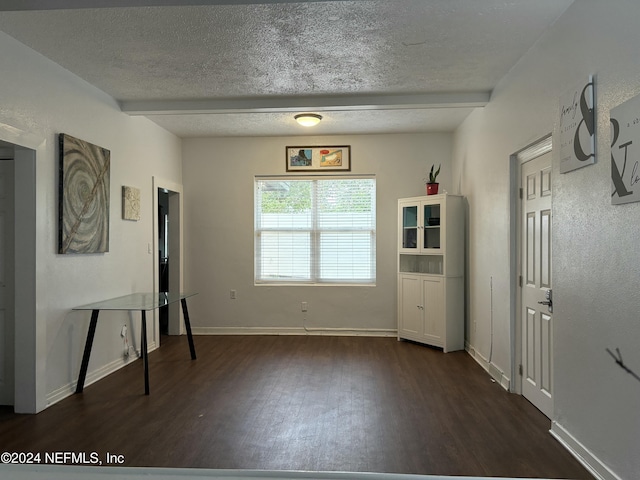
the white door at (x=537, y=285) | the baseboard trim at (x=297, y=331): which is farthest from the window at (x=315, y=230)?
the white door at (x=537, y=285)

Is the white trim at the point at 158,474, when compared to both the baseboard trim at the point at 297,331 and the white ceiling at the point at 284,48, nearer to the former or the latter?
the white ceiling at the point at 284,48

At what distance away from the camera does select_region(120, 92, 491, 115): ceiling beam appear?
14.3 feet

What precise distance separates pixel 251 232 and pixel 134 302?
7.83ft

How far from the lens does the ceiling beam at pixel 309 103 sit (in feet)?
14.3

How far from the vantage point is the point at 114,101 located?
176 inches

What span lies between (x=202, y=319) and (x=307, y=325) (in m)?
1.43

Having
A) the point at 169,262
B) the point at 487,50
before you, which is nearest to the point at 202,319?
the point at 169,262

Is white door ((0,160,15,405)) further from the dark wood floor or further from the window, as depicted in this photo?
the window

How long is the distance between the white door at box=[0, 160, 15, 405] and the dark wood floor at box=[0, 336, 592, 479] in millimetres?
227

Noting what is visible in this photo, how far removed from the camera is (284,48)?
10.8 ft

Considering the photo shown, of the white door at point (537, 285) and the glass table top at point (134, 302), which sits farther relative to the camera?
the glass table top at point (134, 302)

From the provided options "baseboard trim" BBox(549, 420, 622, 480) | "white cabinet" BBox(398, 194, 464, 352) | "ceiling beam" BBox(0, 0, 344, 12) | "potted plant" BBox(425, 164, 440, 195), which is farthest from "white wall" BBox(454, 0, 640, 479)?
"potted plant" BBox(425, 164, 440, 195)

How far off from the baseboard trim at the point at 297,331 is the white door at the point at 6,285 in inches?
112

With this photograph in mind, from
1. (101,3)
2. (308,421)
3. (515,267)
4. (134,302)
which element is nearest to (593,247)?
(515,267)
